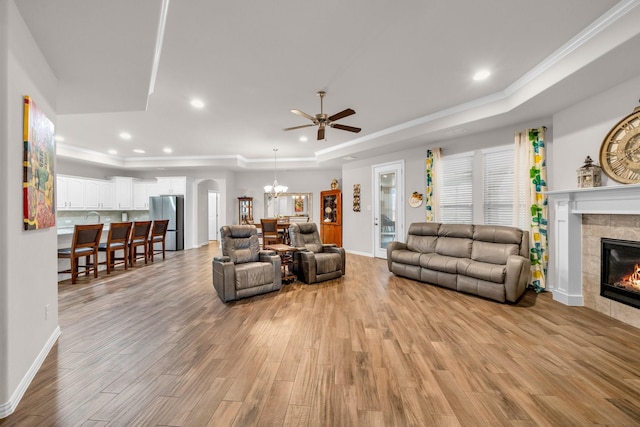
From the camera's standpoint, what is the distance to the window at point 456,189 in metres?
5.12

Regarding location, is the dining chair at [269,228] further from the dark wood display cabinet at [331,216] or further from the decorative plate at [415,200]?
the decorative plate at [415,200]

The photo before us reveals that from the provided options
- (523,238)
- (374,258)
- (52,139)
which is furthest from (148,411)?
(374,258)

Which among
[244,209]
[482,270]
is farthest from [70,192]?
[482,270]

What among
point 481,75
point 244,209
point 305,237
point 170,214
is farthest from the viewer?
point 244,209

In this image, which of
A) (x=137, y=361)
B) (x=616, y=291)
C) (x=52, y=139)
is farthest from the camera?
(x=616, y=291)

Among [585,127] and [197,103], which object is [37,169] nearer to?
[197,103]

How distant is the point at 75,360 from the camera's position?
7.36 feet

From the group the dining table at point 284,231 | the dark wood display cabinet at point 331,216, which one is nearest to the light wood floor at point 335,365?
the dining table at point 284,231

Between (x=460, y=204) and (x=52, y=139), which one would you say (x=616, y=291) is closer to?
(x=460, y=204)

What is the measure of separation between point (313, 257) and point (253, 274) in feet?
3.60

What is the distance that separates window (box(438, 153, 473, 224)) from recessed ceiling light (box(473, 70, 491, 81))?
1.88 meters

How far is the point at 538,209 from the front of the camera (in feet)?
13.4

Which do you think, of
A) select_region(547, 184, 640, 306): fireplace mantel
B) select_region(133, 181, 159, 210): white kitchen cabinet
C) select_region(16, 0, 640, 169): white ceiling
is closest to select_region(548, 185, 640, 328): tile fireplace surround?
select_region(547, 184, 640, 306): fireplace mantel

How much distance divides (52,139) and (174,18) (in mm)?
1599
